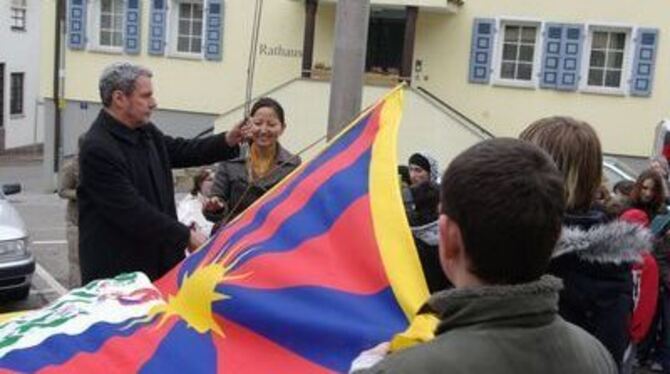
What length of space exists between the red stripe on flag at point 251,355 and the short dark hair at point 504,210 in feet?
4.08

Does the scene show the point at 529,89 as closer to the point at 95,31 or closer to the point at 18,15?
the point at 95,31

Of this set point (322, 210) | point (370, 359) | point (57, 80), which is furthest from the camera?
point (57, 80)

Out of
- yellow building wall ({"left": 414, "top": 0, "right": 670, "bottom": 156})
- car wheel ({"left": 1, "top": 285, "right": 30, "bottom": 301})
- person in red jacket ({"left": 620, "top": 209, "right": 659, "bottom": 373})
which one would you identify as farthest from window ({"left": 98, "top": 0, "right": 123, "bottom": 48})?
person in red jacket ({"left": 620, "top": 209, "right": 659, "bottom": 373})

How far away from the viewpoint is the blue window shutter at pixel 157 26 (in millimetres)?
22109

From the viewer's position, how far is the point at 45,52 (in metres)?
23.6

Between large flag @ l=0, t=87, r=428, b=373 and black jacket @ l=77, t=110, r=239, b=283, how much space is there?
695 millimetres

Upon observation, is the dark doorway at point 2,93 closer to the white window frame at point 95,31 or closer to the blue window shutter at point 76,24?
the blue window shutter at point 76,24

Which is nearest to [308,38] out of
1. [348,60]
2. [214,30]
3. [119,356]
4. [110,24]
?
[214,30]

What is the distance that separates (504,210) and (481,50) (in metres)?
19.3

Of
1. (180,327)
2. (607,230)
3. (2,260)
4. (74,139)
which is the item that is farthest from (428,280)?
(74,139)

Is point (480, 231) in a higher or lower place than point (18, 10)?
lower

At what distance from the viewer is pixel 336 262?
2881 mm

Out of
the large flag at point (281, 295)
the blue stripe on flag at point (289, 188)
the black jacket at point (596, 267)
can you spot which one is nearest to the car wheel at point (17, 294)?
the large flag at point (281, 295)

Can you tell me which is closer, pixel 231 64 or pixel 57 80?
pixel 231 64
